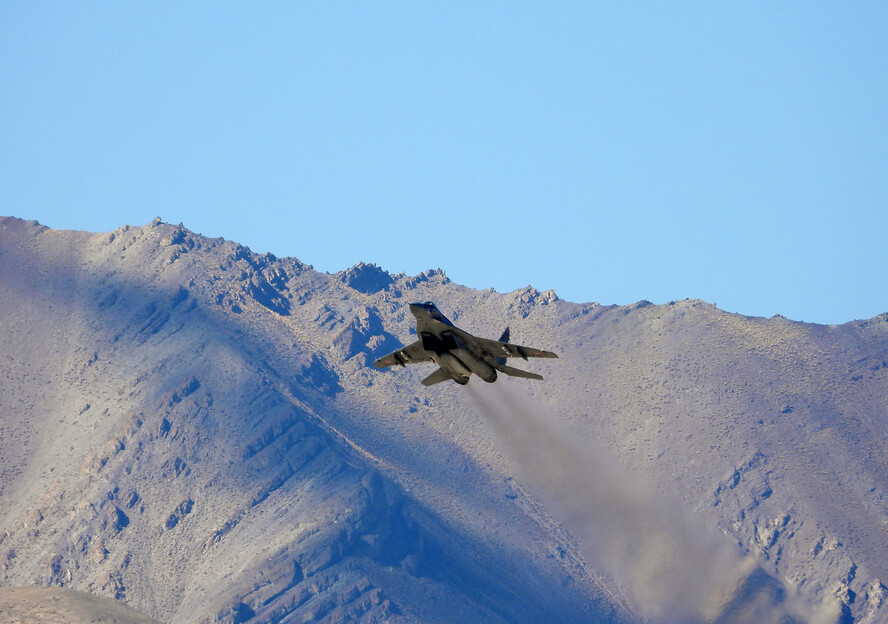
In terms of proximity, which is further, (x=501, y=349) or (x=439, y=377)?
(x=439, y=377)

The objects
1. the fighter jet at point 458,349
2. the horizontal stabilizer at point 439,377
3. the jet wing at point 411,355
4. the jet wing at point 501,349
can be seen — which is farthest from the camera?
the horizontal stabilizer at point 439,377

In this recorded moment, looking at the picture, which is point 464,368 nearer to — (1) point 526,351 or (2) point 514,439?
(1) point 526,351

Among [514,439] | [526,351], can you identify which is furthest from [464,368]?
[514,439]

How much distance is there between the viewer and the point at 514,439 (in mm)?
162875

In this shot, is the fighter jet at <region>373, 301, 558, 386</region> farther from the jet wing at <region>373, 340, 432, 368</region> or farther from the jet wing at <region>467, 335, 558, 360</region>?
the jet wing at <region>373, 340, 432, 368</region>

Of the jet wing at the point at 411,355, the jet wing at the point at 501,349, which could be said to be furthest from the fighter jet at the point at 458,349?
the jet wing at the point at 411,355

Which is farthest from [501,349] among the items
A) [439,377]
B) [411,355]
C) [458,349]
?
[411,355]

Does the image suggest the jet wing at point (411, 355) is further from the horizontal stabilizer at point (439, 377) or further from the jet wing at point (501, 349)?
the jet wing at point (501, 349)

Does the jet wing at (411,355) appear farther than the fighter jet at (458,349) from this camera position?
Yes

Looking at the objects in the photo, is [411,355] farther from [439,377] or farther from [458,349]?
[458,349]

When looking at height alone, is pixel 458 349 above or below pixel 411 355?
above

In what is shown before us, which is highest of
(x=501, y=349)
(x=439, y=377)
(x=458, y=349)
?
(x=501, y=349)

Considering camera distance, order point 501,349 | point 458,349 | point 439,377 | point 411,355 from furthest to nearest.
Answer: point 439,377 → point 411,355 → point 501,349 → point 458,349

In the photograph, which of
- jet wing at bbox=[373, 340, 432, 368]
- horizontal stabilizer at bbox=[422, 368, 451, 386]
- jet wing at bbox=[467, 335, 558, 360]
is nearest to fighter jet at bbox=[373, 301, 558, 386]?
jet wing at bbox=[467, 335, 558, 360]
